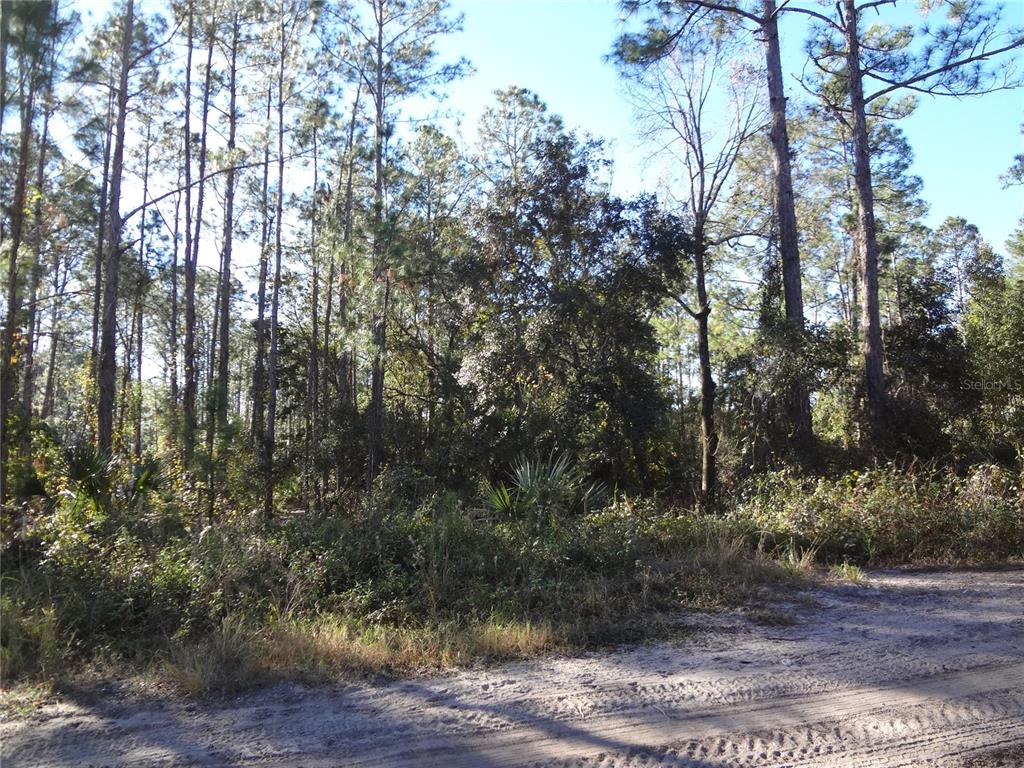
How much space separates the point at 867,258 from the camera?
16.8 meters

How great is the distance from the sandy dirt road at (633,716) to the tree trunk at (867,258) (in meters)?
11.6

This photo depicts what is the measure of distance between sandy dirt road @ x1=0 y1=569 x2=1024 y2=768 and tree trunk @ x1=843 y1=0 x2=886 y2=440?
1161cm

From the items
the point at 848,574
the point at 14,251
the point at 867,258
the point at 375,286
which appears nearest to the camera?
the point at 848,574

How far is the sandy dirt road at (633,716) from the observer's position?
12.8 ft

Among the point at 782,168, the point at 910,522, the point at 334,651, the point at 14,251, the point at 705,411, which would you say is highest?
the point at 782,168

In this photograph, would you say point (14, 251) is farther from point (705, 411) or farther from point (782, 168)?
point (705, 411)

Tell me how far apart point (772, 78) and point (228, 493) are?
1629cm

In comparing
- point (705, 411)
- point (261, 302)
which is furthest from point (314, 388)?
point (705, 411)

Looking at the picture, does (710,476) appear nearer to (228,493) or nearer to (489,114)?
(228,493)

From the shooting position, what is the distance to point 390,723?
4316 mm

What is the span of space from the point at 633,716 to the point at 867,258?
15245 mm

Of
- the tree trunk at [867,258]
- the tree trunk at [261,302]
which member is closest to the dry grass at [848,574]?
the tree trunk at [867,258]

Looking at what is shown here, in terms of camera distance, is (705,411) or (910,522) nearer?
(910,522)

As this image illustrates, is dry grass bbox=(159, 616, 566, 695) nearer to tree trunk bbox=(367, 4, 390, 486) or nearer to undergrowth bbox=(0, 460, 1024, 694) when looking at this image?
undergrowth bbox=(0, 460, 1024, 694)
